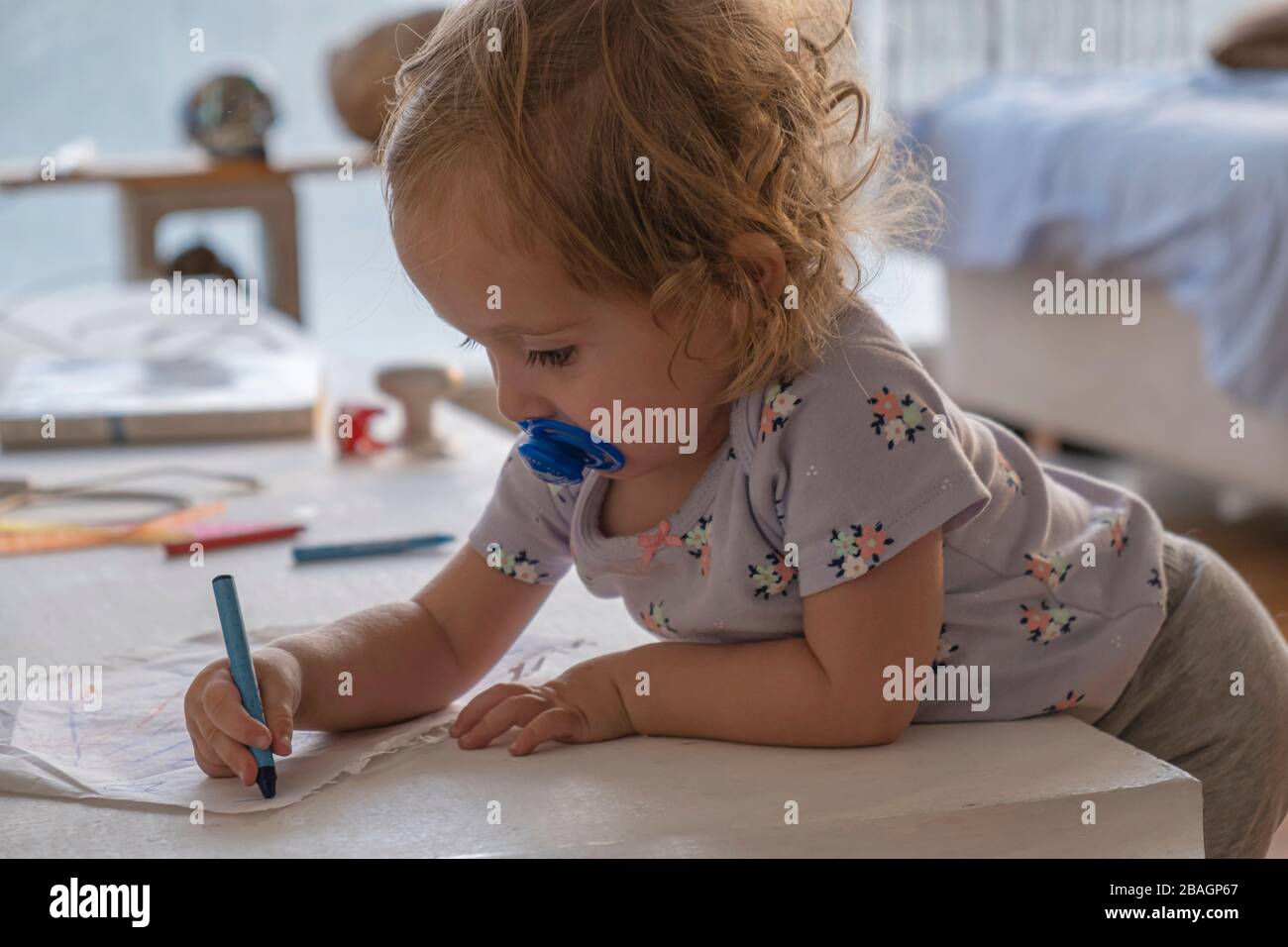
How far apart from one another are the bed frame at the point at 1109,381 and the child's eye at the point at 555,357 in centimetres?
154

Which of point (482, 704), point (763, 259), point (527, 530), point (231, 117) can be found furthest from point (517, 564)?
point (231, 117)

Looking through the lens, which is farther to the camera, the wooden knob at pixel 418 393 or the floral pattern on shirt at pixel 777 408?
the wooden knob at pixel 418 393

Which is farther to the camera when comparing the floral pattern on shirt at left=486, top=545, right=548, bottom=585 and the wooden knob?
the wooden knob

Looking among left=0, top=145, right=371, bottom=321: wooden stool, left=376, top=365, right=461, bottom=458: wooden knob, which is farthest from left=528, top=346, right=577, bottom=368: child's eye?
left=0, top=145, right=371, bottom=321: wooden stool

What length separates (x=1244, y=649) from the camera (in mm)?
797

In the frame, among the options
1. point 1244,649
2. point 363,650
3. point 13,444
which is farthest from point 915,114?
point 363,650

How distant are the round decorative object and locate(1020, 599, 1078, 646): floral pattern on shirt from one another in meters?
1.59

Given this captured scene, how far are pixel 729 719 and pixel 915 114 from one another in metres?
2.42

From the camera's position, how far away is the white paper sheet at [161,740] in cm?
60

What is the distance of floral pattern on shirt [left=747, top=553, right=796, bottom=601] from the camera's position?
0.67 metres

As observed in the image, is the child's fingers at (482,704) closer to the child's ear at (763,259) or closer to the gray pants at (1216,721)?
the child's ear at (763,259)

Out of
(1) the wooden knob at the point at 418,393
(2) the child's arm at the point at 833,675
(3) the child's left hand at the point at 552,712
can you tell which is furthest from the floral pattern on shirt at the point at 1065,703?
(1) the wooden knob at the point at 418,393

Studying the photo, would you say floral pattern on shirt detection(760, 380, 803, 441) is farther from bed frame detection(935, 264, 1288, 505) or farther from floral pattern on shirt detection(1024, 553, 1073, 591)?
bed frame detection(935, 264, 1288, 505)
